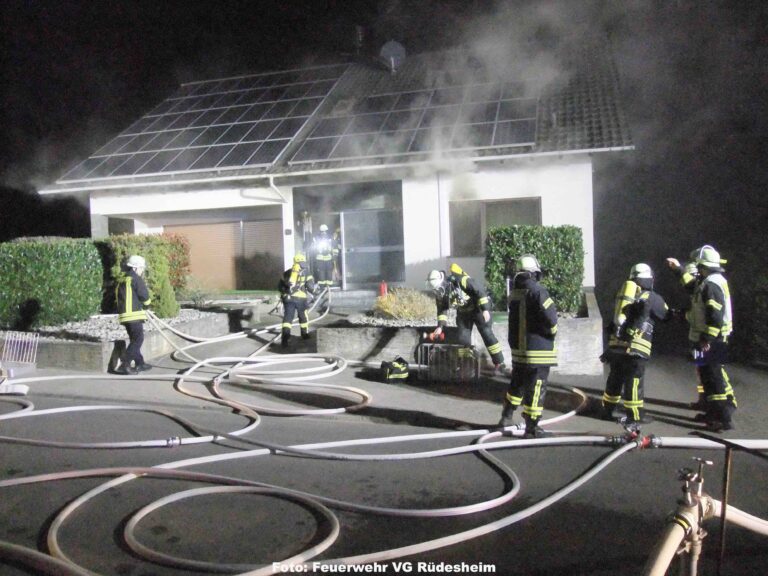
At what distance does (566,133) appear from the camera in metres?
12.1

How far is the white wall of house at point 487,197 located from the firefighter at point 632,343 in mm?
5511

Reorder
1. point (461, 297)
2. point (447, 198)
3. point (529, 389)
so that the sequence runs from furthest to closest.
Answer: point (447, 198)
point (461, 297)
point (529, 389)

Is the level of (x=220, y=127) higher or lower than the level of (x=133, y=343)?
higher

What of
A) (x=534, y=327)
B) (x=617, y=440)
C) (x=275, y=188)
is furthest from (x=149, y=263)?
(x=617, y=440)

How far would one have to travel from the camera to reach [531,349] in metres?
5.50

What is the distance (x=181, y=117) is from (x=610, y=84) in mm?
11264

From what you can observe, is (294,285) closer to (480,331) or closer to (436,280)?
(436,280)

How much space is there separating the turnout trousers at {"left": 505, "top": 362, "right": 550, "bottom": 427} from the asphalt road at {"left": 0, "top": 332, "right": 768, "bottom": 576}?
0.30m

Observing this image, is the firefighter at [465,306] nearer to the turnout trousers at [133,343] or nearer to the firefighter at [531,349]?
the firefighter at [531,349]

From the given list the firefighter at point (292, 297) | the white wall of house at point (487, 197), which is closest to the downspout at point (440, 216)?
the white wall of house at point (487, 197)

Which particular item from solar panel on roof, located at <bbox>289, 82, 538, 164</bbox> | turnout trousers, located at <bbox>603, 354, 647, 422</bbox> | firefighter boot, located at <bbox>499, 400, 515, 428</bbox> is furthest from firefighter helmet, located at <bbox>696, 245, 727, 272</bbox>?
solar panel on roof, located at <bbox>289, 82, 538, 164</bbox>

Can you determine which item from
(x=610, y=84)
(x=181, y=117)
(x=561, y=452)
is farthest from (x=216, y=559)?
(x=181, y=117)

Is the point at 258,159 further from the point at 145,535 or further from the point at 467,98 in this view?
the point at 145,535

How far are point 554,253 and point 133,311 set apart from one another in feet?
19.8
